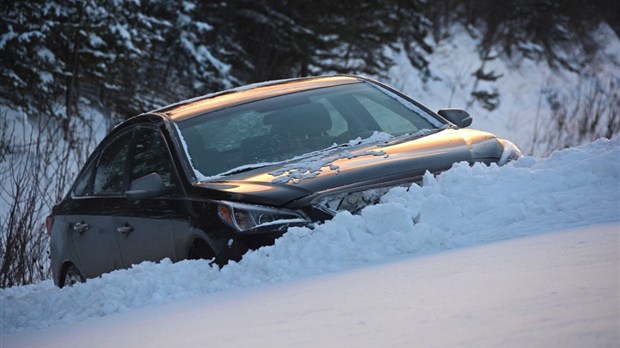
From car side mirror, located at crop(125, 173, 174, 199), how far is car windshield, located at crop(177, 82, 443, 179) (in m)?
0.23

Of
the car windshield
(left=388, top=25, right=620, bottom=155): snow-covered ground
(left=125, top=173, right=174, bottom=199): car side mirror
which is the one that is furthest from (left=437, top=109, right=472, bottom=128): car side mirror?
(left=388, top=25, right=620, bottom=155): snow-covered ground

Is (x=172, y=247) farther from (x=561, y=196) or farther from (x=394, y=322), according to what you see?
(x=394, y=322)

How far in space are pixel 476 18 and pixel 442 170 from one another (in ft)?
102

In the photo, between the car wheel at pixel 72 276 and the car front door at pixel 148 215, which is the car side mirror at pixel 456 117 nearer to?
the car front door at pixel 148 215

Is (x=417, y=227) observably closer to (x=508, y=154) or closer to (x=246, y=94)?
(x=508, y=154)

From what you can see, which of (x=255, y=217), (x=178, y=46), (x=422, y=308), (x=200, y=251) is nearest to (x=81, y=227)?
(x=200, y=251)

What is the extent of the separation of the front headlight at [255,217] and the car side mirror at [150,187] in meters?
0.81

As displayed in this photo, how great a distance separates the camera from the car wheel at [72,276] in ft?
27.1

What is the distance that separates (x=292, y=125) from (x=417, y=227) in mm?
1747

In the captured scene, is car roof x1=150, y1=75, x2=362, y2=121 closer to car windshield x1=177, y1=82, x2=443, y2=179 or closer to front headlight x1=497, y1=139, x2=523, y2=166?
car windshield x1=177, y1=82, x2=443, y2=179

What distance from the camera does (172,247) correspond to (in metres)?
6.78

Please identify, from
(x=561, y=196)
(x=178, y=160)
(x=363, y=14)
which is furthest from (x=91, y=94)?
(x=561, y=196)

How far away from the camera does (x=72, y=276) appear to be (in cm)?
843

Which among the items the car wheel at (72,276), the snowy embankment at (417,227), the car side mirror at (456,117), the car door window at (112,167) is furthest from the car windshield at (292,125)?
the car wheel at (72,276)
